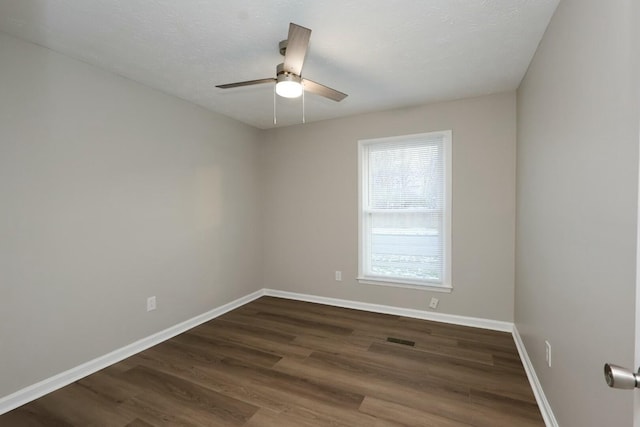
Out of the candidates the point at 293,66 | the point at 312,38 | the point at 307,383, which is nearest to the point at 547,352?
→ the point at 307,383

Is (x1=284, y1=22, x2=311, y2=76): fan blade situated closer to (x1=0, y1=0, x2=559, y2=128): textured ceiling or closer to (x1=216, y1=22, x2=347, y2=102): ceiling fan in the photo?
(x1=216, y1=22, x2=347, y2=102): ceiling fan

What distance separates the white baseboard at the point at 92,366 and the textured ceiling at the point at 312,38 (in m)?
2.37

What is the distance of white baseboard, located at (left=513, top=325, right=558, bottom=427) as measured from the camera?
1680mm

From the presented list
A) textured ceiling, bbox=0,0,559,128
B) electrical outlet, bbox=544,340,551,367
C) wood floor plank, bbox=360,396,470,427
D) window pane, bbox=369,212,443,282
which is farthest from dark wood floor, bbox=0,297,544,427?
textured ceiling, bbox=0,0,559,128

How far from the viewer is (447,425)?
5.60ft

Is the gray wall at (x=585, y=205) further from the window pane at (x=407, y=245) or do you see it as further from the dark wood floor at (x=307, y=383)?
the window pane at (x=407, y=245)

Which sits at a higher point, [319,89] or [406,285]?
[319,89]

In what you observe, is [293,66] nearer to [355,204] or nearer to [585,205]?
[585,205]

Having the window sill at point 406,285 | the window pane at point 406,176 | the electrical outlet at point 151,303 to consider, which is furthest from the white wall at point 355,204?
the electrical outlet at point 151,303

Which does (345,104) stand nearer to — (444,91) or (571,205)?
(444,91)

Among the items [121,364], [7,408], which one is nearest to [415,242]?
[121,364]

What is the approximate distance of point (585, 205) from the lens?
1.26m

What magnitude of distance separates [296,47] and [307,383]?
231 cm

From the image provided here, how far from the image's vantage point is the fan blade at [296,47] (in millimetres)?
1620
